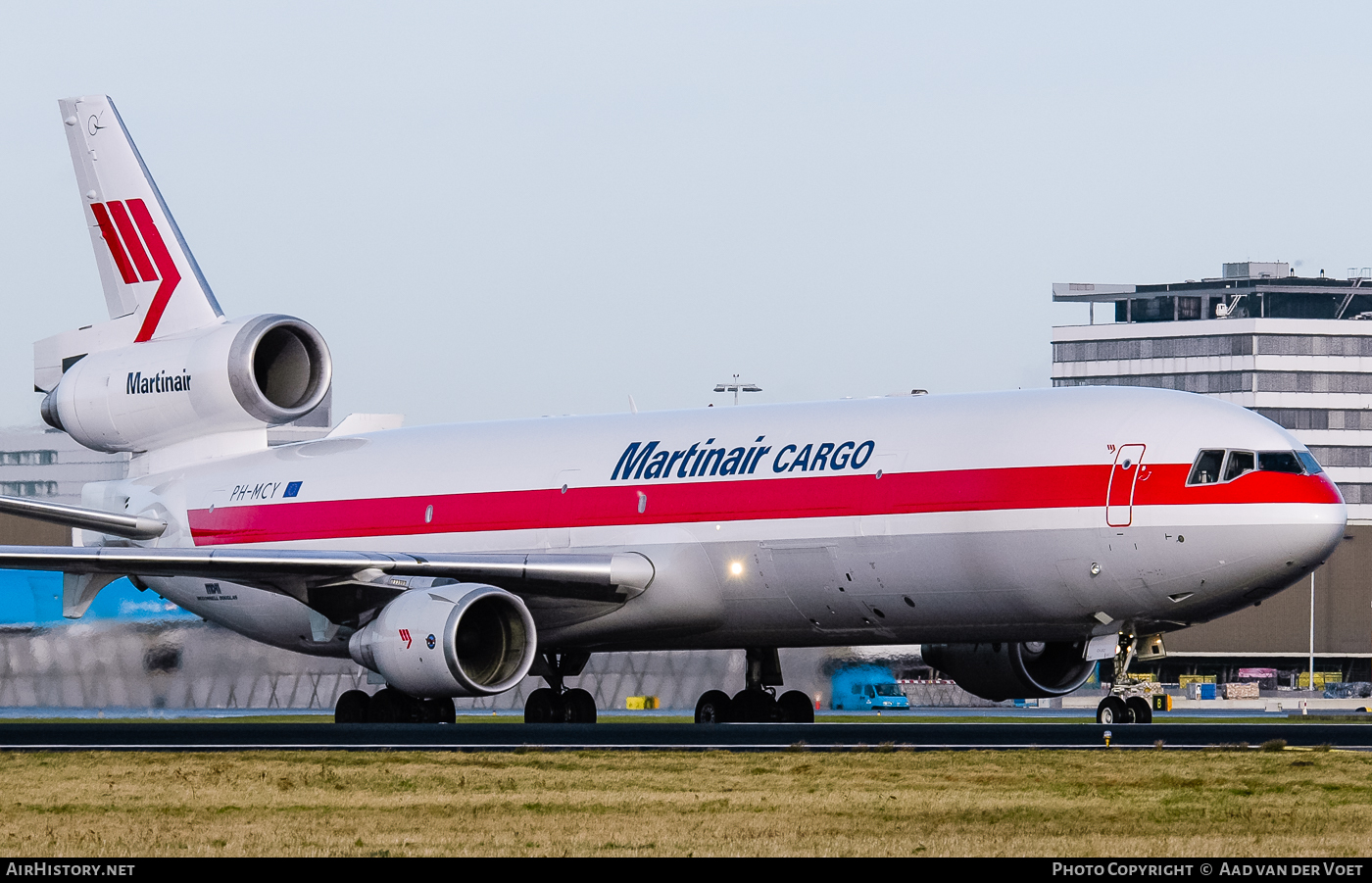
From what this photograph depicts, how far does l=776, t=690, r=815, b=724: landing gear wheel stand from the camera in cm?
3278

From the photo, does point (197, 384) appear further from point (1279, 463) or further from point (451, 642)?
point (1279, 463)

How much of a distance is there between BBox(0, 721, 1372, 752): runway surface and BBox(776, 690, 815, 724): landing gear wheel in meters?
2.62

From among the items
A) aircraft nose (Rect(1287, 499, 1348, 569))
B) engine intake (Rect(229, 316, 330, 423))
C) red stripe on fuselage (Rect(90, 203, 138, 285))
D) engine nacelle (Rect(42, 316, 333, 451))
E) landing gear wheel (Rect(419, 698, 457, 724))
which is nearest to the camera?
aircraft nose (Rect(1287, 499, 1348, 569))

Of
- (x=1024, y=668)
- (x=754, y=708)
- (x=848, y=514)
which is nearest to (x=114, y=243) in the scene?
(x=754, y=708)

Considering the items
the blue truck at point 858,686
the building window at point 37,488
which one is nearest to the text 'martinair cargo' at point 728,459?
the blue truck at point 858,686

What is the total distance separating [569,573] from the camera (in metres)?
29.4

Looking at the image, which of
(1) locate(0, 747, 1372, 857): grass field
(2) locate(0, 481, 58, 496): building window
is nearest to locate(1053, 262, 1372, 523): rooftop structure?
(2) locate(0, 481, 58, 496): building window

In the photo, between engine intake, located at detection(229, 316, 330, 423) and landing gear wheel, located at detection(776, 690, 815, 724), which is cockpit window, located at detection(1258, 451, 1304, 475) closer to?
landing gear wheel, located at detection(776, 690, 815, 724)

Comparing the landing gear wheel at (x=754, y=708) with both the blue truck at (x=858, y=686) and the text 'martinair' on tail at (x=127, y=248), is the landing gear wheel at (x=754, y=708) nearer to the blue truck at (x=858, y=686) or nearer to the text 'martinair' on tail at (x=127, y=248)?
the blue truck at (x=858, y=686)

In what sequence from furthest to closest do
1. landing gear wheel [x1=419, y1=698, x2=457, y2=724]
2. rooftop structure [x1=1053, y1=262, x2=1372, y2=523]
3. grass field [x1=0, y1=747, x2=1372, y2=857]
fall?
rooftop structure [x1=1053, y1=262, x2=1372, y2=523], landing gear wheel [x1=419, y1=698, x2=457, y2=724], grass field [x1=0, y1=747, x2=1372, y2=857]

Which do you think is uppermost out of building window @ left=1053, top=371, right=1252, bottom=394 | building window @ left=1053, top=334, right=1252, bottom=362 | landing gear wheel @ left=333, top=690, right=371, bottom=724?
landing gear wheel @ left=333, top=690, right=371, bottom=724

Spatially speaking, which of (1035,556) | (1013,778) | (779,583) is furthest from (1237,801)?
(779,583)
